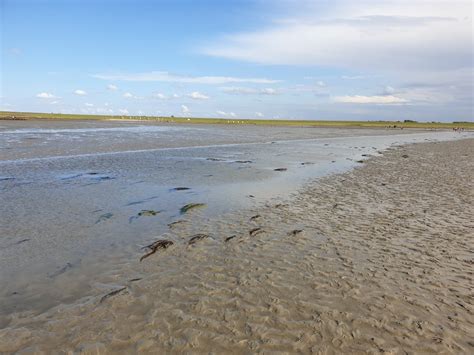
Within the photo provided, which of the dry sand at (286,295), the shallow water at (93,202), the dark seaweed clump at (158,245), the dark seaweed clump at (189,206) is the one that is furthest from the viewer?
the dark seaweed clump at (189,206)

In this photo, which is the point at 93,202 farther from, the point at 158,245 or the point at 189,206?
the point at 158,245

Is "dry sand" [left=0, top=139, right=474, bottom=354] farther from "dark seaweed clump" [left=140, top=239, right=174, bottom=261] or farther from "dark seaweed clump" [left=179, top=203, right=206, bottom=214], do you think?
"dark seaweed clump" [left=179, top=203, right=206, bottom=214]

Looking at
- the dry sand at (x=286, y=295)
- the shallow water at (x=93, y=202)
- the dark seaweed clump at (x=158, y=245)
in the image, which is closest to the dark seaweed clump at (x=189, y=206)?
the shallow water at (x=93, y=202)

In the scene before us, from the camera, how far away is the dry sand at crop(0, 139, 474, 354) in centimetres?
591

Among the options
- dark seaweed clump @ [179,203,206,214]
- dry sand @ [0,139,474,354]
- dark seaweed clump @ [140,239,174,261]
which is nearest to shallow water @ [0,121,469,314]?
dark seaweed clump @ [179,203,206,214]

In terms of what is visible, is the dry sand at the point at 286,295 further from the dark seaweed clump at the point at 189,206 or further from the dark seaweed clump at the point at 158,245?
the dark seaweed clump at the point at 189,206

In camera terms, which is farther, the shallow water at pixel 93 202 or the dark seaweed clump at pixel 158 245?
the dark seaweed clump at pixel 158 245

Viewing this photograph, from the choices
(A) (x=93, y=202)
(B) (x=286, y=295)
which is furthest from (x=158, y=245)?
(A) (x=93, y=202)

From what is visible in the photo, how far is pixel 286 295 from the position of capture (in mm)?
7465

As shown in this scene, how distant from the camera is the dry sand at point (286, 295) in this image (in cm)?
591

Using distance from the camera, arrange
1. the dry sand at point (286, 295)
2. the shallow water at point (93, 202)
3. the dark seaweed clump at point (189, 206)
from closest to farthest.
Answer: the dry sand at point (286, 295)
the shallow water at point (93, 202)
the dark seaweed clump at point (189, 206)

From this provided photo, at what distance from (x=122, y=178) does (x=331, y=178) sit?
1191 cm

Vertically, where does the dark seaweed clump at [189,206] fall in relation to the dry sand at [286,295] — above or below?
above

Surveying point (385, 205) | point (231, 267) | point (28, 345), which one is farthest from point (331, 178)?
point (28, 345)
